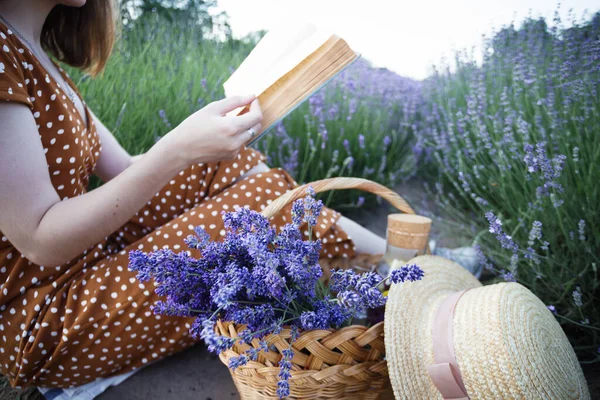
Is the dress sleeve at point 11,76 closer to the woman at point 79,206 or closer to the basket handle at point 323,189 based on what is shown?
the woman at point 79,206

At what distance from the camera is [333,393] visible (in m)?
0.93

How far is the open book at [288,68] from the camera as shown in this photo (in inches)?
40.3

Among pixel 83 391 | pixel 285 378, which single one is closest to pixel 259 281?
pixel 285 378

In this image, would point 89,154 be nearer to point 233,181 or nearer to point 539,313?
point 233,181

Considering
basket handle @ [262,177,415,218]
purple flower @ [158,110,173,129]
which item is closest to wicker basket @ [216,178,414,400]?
basket handle @ [262,177,415,218]

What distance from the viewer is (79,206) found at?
3.46 ft

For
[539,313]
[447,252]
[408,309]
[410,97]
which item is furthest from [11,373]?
[410,97]

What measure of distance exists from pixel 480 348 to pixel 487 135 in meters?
1.12

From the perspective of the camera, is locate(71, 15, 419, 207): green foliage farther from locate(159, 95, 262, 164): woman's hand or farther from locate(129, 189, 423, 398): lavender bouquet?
locate(129, 189, 423, 398): lavender bouquet

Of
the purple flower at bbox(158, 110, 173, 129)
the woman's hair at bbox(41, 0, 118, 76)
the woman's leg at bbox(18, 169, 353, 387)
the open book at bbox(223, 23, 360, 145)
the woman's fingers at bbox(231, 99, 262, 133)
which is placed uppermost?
the woman's hair at bbox(41, 0, 118, 76)

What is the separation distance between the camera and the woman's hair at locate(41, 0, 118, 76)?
1513 millimetres

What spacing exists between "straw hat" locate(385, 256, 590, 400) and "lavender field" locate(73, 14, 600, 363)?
202mm

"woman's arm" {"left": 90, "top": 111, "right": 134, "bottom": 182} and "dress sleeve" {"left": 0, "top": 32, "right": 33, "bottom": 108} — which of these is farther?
"woman's arm" {"left": 90, "top": 111, "right": 134, "bottom": 182}

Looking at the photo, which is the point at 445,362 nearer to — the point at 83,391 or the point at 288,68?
the point at 288,68
